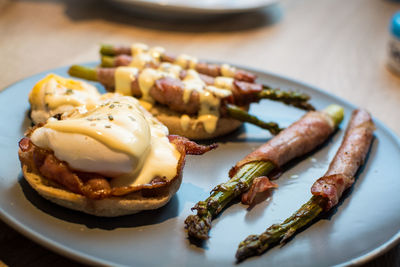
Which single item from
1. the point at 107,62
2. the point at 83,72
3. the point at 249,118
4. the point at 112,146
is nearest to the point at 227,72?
the point at 249,118

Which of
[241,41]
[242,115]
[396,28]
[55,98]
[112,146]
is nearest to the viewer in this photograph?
[112,146]

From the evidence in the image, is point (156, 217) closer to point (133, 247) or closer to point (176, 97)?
point (133, 247)

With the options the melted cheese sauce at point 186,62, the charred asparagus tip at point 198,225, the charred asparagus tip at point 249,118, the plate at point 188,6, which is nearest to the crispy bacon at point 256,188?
the charred asparagus tip at point 198,225

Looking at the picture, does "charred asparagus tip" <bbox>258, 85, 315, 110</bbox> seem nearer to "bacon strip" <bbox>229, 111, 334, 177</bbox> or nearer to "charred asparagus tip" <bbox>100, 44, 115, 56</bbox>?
"bacon strip" <bbox>229, 111, 334, 177</bbox>

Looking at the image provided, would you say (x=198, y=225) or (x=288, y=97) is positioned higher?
(x=288, y=97)

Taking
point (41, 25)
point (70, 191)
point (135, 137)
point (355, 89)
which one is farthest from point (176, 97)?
point (41, 25)

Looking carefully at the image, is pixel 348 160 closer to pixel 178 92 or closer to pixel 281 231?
pixel 281 231

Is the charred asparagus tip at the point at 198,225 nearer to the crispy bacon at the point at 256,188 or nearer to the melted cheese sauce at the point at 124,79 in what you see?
the crispy bacon at the point at 256,188
